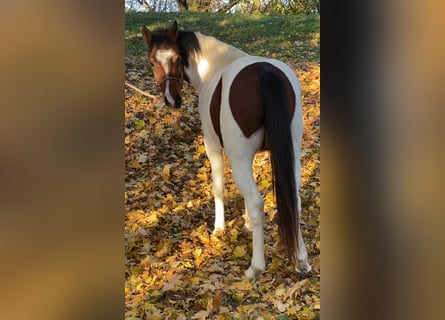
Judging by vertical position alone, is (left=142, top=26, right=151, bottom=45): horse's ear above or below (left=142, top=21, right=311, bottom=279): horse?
above

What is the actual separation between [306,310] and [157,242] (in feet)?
2.00

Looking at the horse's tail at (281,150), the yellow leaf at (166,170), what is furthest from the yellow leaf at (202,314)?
the yellow leaf at (166,170)

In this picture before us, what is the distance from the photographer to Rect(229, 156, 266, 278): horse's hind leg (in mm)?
1748

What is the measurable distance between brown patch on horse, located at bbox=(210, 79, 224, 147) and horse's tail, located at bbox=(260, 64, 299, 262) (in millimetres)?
247

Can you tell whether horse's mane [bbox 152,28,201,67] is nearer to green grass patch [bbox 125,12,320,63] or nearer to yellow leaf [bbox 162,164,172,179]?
green grass patch [bbox 125,12,320,63]

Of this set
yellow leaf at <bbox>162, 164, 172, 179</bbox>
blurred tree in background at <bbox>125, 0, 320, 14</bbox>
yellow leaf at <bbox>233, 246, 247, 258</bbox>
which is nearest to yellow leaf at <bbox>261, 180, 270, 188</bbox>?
yellow leaf at <bbox>233, 246, 247, 258</bbox>

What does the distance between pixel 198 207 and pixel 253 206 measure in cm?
26

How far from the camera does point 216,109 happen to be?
191cm

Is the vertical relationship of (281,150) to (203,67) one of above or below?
below

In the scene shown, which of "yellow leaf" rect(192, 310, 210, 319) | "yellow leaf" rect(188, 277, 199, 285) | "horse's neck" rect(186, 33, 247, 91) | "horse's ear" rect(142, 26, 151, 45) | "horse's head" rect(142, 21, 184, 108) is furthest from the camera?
"horse's neck" rect(186, 33, 247, 91)

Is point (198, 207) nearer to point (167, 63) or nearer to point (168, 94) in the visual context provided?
point (168, 94)

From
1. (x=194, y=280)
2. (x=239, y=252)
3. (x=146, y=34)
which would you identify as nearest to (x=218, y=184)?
(x=239, y=252)
